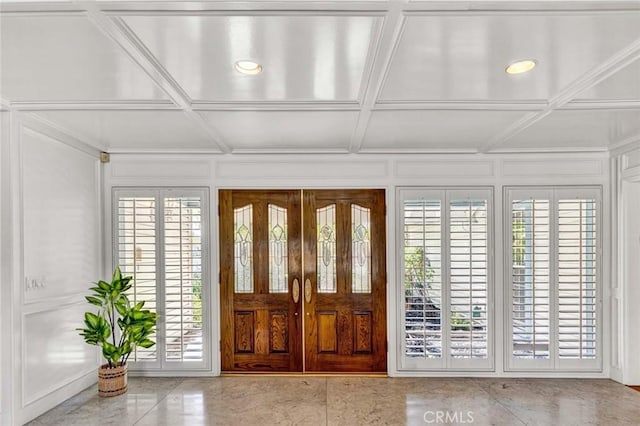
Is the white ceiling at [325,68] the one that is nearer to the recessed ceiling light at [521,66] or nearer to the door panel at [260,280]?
the recessed ceiling light at [521,66]

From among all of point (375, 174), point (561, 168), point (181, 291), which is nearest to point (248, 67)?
point (375, 174)

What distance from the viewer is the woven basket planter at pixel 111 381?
393 centimetres

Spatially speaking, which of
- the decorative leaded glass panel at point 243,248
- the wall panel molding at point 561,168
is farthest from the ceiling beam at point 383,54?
the wall panel molding at point 561,168

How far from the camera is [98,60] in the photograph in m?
2.19

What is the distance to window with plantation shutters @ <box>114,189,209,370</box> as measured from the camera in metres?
4.50

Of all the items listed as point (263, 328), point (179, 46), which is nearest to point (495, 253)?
point (263, 328)

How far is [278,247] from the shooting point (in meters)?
4.61

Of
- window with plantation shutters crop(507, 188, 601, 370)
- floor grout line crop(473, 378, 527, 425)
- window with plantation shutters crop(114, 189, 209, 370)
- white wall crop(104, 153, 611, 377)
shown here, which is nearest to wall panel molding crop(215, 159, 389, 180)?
white wall crop(104, 153, 611, 377)

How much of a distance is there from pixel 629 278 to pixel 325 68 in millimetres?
3993

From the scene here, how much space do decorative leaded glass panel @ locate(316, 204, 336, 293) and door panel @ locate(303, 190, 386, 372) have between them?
11 millimetres

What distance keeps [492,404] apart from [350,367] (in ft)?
4.90

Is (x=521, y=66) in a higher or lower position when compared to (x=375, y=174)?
higher

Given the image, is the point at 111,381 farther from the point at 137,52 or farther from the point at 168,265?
the point at 137,52

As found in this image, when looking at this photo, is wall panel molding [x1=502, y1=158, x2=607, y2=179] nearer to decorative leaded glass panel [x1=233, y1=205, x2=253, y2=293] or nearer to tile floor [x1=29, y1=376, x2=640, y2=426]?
tile floor [x1=29, y1=376, x2=640, y2=426]
